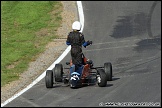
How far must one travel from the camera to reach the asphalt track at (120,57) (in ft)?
49.9

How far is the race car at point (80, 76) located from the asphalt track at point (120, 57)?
178 mm

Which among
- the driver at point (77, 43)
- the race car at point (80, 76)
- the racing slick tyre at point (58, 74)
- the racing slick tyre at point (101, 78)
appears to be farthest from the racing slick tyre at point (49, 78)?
the racing slick tyre at point (101, 78)

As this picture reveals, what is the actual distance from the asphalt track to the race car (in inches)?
7.0

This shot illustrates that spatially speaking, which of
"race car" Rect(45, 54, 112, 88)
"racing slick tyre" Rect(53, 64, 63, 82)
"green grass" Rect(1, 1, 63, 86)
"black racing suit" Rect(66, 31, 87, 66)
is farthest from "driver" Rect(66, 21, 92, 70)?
"green grass" Rect(1, 1, 63, 86)

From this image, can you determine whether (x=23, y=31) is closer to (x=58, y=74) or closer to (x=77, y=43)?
(x=58, y=74)

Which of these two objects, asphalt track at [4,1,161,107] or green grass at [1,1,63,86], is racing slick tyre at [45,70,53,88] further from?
green grass at [1,1,63,86]

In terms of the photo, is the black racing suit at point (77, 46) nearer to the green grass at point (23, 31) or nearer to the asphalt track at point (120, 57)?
the asphalt track at point (120, 57)

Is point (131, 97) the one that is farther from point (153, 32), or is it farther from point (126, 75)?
point (153, 32)

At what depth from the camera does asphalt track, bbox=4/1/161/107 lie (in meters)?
15.2

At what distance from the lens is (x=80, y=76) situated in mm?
16172

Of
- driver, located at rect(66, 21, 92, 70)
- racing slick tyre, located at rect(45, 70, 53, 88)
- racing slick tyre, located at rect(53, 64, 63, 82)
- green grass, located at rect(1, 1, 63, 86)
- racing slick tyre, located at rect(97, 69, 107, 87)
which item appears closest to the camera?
racing slick tyre, located at rect(97, 69, 107, 87)

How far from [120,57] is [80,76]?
11.7ft

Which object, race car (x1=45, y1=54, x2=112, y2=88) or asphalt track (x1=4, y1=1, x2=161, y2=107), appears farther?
race car (x1=45, y1=54, x2=112, y2=88)

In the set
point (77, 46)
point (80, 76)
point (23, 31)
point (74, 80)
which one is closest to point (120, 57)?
point (77, 46)
